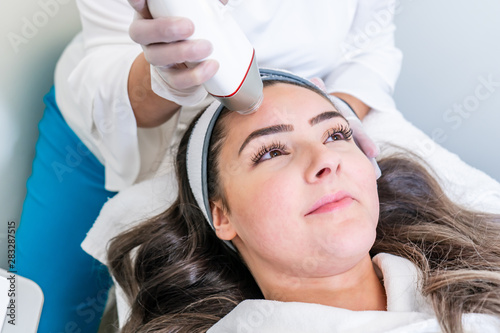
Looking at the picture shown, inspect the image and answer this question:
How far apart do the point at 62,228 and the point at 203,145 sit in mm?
612

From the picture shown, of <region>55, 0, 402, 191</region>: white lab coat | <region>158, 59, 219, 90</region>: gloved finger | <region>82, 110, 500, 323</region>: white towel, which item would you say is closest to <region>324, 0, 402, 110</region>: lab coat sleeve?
<region>55, 0, 402, 191</region>: white lab coat

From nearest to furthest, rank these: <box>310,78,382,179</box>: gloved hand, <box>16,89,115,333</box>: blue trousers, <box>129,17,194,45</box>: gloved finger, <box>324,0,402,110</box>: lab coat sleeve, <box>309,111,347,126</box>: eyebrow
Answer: <box>129,17,194,45</box>: gloved finger
<box>309,111,347,126</box>: eyebrow
<box>310,78,382,179</box>: gloved hand
<box>16,89,115,333</box>: blue trousers
<box>324,0,402,110</box>: lab coat sleeve

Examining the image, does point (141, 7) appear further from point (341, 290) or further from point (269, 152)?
point (341, 290)

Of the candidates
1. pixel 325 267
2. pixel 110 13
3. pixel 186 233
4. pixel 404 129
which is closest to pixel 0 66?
pixel 110 13

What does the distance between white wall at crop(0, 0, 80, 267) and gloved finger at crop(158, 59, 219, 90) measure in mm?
826

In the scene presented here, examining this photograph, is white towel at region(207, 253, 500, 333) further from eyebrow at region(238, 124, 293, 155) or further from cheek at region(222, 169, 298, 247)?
eyebrow at region(238, 124, 293, 155)

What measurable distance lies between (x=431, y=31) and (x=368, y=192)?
3.54 feet

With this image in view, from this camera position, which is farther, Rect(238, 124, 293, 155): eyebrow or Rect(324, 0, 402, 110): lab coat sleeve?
Rect(324, 0, 402, 110): lab coat sleeve

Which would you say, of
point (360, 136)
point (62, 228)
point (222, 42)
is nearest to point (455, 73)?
point (360, 136)

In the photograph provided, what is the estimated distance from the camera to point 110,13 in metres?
1.30

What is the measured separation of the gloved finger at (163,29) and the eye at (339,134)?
435mm

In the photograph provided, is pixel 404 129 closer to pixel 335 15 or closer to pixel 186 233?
pixel 335 15

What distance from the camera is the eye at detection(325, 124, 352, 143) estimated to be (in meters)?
1.09

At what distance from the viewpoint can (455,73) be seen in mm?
1839
